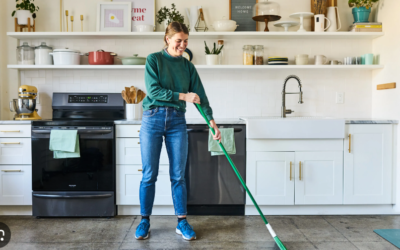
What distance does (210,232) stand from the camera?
276 cm

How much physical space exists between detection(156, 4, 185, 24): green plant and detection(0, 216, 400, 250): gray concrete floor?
1.91m

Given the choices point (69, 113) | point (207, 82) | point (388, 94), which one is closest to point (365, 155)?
point (388, 94)

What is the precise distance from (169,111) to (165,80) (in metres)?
0.21

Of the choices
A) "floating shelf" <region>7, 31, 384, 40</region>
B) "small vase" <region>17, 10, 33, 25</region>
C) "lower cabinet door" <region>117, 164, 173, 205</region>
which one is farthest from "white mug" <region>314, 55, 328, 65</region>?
"small vase" <region>17, 10, 33, 25</region>

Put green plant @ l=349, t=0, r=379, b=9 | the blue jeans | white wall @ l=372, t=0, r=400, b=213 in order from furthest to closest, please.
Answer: green plant @ l=349, t=0, r=379, b=9
white wall @ l=372, t=0, r=400, b=213
the blue jeans

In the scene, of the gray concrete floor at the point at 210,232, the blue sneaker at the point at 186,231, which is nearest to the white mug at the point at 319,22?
the gray concrete floor at the point at 210,232

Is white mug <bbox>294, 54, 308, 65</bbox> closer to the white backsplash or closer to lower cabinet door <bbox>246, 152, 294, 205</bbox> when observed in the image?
the white backsplash

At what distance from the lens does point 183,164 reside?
2.55 m

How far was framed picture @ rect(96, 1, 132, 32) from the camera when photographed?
3654 millimetres

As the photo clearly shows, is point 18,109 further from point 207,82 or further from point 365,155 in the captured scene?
point 365,155

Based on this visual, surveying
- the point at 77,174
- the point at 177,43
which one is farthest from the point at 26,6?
the point at 177,43

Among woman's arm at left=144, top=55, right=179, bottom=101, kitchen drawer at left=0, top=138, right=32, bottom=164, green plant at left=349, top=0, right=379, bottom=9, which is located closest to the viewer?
woman's arm at left=144, top=55, right=179, bottom=101

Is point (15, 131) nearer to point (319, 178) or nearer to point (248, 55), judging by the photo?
point (248, 55)

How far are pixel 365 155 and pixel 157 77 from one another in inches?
77.3
